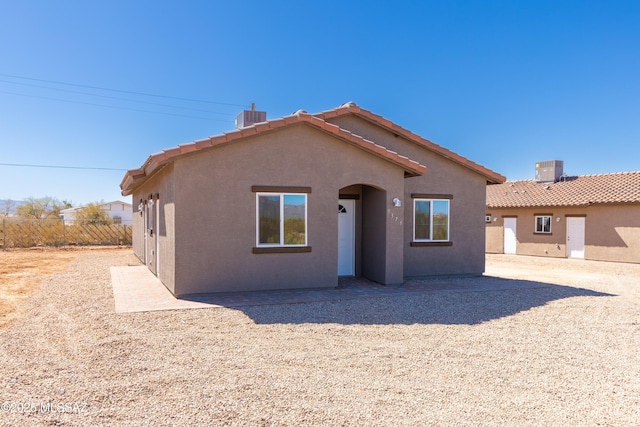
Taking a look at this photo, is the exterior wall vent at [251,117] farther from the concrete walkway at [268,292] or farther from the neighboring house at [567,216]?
the neighboring house at [567,216]

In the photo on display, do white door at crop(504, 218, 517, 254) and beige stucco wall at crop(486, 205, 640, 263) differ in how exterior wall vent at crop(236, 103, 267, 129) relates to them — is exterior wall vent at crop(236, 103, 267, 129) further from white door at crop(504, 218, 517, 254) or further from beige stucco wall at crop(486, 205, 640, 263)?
white door at crop(504, 218, 517, 254)

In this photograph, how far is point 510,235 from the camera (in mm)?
25922

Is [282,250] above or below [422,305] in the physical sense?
above

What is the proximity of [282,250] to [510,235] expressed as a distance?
19939mm

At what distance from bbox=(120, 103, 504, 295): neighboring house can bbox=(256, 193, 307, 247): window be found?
0.08 ft

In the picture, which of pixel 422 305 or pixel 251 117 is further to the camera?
pixel 251 117

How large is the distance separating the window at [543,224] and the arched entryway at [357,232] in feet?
53.2

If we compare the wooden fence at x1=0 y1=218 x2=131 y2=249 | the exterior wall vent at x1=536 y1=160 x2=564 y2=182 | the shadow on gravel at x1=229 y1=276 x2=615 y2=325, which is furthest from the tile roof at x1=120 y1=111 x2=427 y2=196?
the wooden fence at x1=0 y1=218 x2=131 y2=249

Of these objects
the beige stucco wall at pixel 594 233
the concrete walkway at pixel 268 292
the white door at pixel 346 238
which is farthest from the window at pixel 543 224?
the white door at pixel 346 238

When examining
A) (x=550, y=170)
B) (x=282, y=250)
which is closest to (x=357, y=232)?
(x=282, y=250)

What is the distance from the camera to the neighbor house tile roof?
21562 mm

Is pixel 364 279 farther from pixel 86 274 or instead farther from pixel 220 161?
pixel 86 274

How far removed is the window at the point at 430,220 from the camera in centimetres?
1358

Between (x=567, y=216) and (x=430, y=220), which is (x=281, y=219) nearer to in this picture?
(x=430, y=220)
